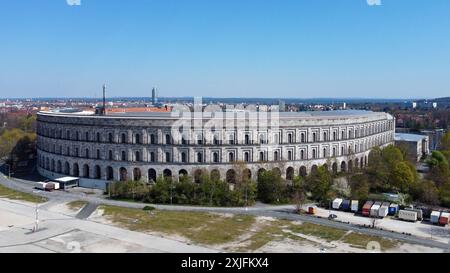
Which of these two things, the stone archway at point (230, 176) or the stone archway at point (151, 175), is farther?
the stone archway at point (151, 175)

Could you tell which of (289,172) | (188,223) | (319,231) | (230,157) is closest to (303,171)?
(289,172)

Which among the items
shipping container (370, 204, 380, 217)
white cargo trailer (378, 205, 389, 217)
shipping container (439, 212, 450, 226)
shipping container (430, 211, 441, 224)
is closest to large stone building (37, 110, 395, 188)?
shipping container (370, 204, 380, 217)

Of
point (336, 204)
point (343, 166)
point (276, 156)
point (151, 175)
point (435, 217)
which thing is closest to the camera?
point (435, 217)

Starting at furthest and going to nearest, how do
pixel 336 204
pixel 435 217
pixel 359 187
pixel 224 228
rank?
pixel 359 187, pixel 336 204, pixel 435 217, pixel 224 228

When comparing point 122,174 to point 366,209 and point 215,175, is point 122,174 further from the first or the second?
point 366,209

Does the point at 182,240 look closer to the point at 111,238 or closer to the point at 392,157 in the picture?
the point at 111,238

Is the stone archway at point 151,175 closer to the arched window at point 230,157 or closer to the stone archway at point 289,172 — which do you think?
the arched window at point 230,157

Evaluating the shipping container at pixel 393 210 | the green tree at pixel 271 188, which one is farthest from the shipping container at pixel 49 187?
the shipping container at pixel 393 210
